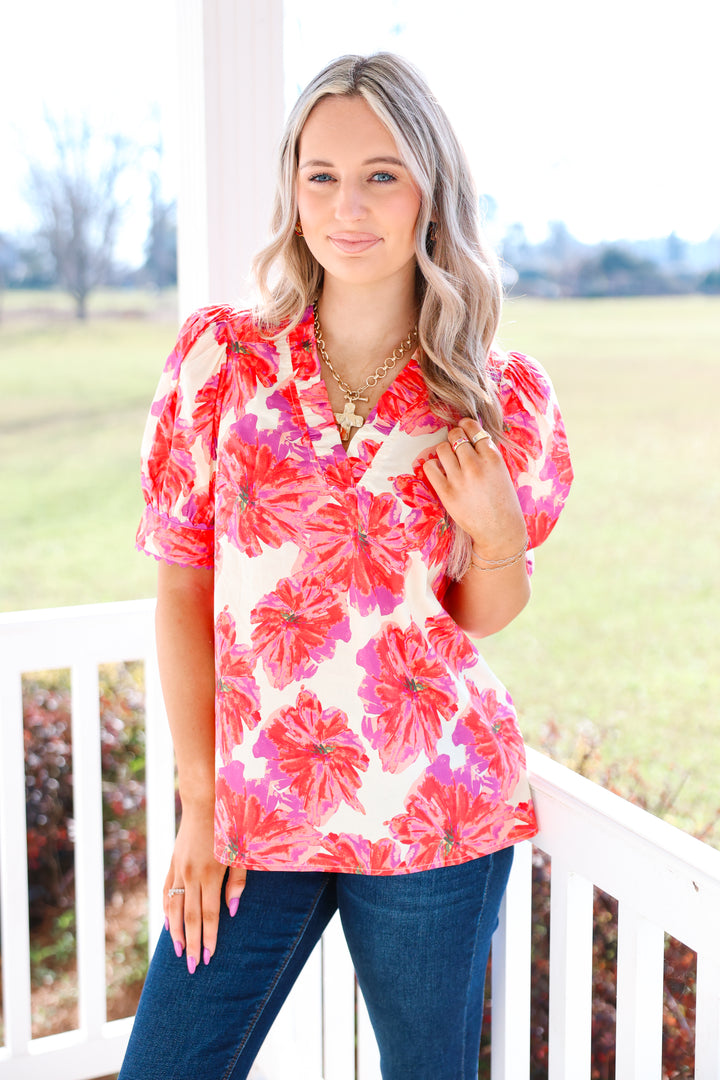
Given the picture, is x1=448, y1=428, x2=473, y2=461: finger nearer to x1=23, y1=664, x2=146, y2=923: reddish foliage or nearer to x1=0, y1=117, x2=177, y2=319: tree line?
x1=23, y1=664, x2=146, y2=923: reddish foliage

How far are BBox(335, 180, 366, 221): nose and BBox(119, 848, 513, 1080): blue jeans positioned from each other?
0.90 meters

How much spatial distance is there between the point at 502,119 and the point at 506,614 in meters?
9.16

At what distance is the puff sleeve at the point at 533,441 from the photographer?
1576mm

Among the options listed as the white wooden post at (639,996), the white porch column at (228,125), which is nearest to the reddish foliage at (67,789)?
the white porch column at (228,125)

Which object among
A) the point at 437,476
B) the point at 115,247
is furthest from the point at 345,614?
the point at 115,247

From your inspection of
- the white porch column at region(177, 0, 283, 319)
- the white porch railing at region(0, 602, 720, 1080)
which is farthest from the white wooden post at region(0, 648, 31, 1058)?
the white porch column at region(177, 0, 283, 319)

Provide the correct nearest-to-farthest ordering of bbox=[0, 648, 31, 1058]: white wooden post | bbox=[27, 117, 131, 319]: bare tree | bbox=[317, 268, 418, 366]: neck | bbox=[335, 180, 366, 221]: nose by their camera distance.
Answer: bbox=[335, 180, 366, 221]: nose < bbox=[317, 268, 418, 366]: neck < bbox=[0, 648, 31, 1058]: white wooden post < bbox=[27, 117, 131, 319]: bare tree

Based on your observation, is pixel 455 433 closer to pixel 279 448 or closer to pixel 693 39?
pixel 279 448

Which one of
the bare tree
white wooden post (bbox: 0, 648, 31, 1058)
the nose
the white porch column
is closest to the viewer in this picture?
the nose

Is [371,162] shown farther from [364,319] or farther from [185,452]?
[185,452]

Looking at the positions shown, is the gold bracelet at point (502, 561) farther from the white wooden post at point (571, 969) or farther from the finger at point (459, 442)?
the white wooden post at point (571, 969)

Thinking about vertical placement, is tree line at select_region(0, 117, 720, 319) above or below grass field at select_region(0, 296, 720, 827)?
above

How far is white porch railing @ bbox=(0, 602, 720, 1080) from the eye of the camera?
4.34ft

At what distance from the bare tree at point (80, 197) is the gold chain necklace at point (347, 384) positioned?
28.1 ft
